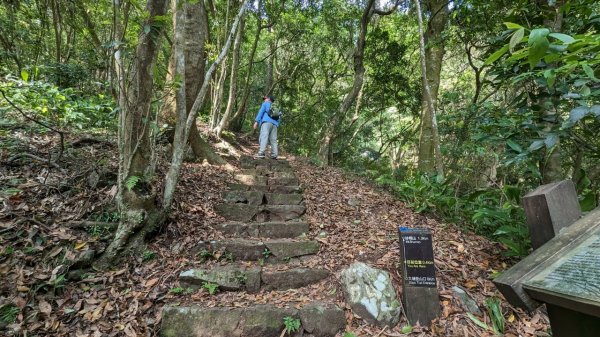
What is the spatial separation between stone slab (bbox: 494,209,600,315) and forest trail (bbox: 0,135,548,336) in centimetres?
168

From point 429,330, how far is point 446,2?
7277 millimetres

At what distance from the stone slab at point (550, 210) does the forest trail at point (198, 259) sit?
1.54 m

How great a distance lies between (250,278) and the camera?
3.36 metres

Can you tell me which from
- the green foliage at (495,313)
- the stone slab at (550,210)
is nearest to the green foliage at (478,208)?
the green foliage at (495,313)

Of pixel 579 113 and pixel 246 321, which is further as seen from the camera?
pixel 246 321

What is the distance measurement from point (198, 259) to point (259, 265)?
74 cm

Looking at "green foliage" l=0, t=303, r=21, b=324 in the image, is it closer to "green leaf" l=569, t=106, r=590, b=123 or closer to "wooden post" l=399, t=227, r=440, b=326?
"wooden post" l=399, t=227, r=440, b=326

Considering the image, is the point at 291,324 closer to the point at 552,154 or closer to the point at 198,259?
the point at 198,259

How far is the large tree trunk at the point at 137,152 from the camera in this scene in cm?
342

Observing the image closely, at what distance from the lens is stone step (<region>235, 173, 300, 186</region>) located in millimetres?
5806

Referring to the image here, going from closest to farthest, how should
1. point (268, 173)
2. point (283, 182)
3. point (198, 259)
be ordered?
point (198, 259) → point (283, 182) → point (268, 173)

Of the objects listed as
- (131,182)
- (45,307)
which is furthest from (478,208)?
(45,307)

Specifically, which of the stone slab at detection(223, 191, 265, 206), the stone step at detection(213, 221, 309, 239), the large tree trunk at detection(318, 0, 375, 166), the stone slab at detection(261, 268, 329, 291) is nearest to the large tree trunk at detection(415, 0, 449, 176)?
the large tree trunk at detection(318, 0, 375, 166)

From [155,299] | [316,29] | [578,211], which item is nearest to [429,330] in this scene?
[578,211]
